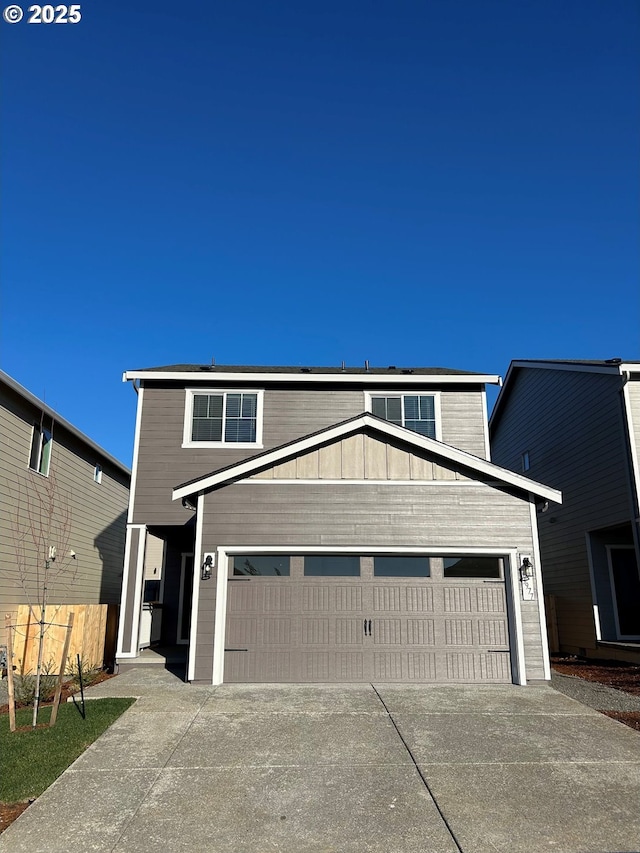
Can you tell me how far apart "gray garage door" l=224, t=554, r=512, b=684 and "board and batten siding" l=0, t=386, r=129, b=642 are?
5412mm

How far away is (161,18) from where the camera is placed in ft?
33.6

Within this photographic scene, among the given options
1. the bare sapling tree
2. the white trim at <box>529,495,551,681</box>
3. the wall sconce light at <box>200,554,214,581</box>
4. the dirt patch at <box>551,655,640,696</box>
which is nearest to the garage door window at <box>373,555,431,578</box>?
the white trim at <box>529,495,551,681</box>

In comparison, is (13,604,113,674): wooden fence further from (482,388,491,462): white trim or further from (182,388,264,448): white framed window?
(482,388,491,462): white trim

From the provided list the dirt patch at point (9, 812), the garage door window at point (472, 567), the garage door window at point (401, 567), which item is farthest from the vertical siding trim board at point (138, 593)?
the dirt patch at point (9, 812)

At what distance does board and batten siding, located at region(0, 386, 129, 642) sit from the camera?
1185cm

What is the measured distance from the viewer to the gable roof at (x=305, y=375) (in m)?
12.6

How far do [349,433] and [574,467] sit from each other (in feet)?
23.9

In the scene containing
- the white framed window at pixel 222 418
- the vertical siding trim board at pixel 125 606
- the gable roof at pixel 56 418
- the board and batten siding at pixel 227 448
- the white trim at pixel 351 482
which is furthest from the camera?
the white framed window at pixel 222 418

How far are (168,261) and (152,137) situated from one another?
3.36m

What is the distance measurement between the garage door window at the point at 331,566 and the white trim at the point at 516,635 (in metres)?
2.61

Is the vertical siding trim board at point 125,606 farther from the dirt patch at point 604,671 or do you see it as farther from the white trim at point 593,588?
the white trim at point 593,588

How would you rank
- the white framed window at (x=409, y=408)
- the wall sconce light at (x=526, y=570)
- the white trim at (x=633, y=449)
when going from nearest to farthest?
the wall sconce light at (x=526, y=570) < the white trim at (x=633, y=449) < the white framed window at (x=409, y=408)

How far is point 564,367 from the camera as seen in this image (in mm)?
14680

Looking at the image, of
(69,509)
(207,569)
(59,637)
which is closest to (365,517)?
(207,569)
